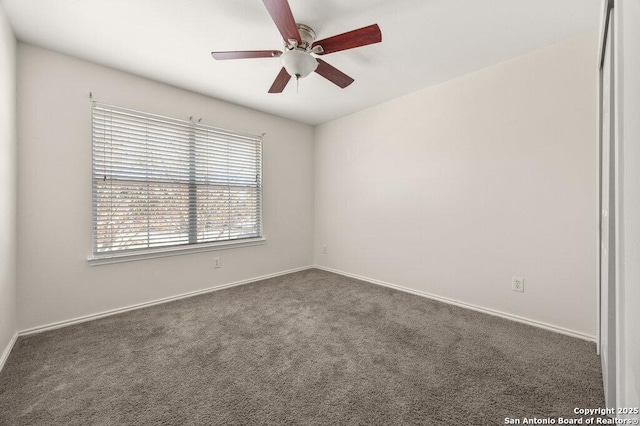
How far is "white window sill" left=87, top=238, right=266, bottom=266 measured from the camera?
97.0 inches

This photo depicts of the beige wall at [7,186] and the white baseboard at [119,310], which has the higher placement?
the beige wall at [7,186]

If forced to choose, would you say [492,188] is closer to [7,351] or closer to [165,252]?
[165,252]

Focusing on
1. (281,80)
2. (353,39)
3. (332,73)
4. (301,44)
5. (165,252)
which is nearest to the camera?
(353,39)

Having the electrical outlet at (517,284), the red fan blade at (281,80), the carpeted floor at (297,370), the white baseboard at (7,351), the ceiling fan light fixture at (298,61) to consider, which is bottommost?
the carpeted floor at (297,370)

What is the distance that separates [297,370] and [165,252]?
203cm

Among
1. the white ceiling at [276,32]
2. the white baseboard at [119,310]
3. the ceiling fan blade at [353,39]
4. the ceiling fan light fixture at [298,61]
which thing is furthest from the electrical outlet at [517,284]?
the white baseboard at [119,310]

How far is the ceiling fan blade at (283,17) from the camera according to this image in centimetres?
138

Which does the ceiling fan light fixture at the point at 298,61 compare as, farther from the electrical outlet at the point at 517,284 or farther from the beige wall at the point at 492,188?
the electrical outlet at the point at 517,284

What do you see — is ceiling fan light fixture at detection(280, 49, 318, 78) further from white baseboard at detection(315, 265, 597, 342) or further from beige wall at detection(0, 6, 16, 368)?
white baseboard at detection(315, 265, 597, 342)

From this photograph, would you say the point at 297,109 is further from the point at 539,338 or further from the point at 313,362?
the point at 539,338

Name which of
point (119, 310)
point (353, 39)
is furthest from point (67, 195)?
point (353, 39)

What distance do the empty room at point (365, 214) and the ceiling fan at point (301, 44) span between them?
1 centimetres

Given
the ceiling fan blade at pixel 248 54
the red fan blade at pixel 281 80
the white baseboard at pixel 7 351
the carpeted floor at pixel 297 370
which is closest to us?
the carpeted floor at pixel 297 370

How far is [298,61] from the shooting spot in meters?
1.83
